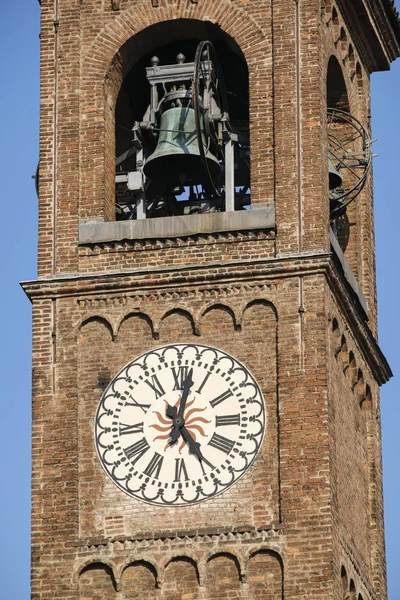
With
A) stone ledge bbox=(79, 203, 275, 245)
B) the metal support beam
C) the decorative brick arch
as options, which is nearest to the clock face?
stone ledge bbox=(79, 203, 275, 245)

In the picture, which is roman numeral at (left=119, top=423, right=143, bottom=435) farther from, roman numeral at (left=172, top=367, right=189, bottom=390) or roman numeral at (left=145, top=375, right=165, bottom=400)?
roman numeral at (left=172, top=367, right=189, bottom=390)

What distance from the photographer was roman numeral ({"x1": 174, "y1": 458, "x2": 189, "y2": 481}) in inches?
1603

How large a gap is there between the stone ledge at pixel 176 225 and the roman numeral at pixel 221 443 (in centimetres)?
310

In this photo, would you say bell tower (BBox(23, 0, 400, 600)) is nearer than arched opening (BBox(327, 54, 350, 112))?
Yes

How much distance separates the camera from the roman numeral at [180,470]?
40719 millimetres

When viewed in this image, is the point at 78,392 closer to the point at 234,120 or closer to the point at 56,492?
the point at 56,492

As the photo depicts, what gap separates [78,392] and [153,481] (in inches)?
69.3

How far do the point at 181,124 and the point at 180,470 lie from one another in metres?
5.54

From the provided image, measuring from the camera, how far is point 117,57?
43.9 metres

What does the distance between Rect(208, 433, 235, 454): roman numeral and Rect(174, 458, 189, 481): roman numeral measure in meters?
0.46

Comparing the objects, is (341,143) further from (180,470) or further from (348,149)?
(180,470)

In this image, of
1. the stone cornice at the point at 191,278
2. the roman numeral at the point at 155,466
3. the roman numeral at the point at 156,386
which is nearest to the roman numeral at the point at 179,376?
the roman numeral at the point at 156,386

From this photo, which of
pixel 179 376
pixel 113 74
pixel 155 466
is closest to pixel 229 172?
pixel 113 74

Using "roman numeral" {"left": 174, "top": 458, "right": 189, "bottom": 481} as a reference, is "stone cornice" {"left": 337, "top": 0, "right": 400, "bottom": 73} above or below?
above
